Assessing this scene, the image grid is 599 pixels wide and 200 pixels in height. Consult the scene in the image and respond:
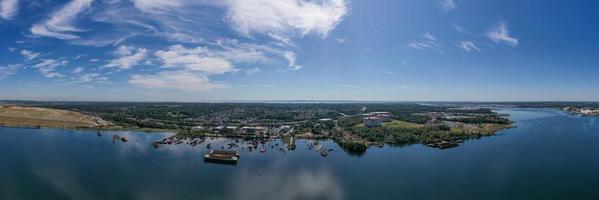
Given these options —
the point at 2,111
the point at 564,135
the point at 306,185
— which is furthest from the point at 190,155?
the point at 2,111

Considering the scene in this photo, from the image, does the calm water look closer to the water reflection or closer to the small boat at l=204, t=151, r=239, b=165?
the water reflection

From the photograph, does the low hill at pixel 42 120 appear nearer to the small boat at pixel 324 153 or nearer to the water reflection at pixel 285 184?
the small boat at pixel 324 153

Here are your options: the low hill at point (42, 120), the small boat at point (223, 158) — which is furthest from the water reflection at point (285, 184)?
the low hill at point (42, 120)

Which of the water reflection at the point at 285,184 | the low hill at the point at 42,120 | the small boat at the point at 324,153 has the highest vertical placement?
the low hill at the point at 42,120

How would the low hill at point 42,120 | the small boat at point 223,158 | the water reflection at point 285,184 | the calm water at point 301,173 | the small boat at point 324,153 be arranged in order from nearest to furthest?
the water reflection at point 285,184, the calm water at point 301,173, the small boat at point 223,158, the small boat at point 324,153, the low hill at point 42,120

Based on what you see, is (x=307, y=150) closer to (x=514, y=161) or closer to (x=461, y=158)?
(x=461, y=158)

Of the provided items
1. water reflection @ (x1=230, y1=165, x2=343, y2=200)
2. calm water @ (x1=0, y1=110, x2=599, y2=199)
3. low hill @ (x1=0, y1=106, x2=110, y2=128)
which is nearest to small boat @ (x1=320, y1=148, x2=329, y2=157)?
calm water @ (x1=0, y1=110, x2=599, y2=199)

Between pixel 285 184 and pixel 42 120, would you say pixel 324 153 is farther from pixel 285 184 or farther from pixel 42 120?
pixel 42 120

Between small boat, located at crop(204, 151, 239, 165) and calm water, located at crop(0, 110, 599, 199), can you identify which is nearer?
calm water, located at crop(0, 110, 599, 199)
